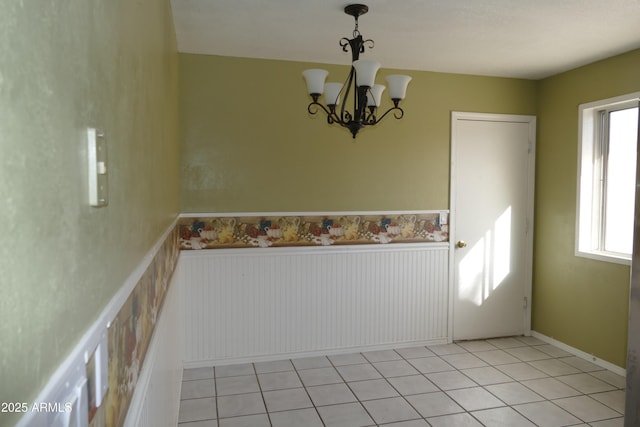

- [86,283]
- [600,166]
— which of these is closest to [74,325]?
[86,283]

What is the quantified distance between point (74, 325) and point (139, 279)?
614 mm

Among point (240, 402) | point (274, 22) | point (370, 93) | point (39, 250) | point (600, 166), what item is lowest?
point (240, 402)

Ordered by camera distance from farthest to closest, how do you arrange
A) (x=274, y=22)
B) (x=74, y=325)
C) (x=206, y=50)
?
(x=206, y=50)
(x=274, y=22)
(x=74, y=325)

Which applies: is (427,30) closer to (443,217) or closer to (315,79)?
(315,79)

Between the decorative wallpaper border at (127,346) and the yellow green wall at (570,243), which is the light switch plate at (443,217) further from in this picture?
the decorative wallpaper border at (127,346)

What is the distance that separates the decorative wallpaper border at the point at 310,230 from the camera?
360cm

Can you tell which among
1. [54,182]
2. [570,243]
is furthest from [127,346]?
[570,243]

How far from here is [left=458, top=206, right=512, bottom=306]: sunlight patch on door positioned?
4211 millimetres

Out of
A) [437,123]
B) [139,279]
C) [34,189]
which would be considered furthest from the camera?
[437,123]

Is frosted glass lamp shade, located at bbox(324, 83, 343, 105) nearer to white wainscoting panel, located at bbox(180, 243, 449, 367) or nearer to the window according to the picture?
white wainscoting panel, located at bbox(180, 243, 449, 367)

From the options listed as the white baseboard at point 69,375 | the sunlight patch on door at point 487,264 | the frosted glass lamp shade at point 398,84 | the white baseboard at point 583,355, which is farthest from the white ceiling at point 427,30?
the white baseboard at point 583,355

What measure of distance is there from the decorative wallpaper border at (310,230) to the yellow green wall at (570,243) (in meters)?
1.01

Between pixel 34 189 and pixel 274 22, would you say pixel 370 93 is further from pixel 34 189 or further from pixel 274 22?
pixel 34 189

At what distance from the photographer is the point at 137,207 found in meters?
1.28
